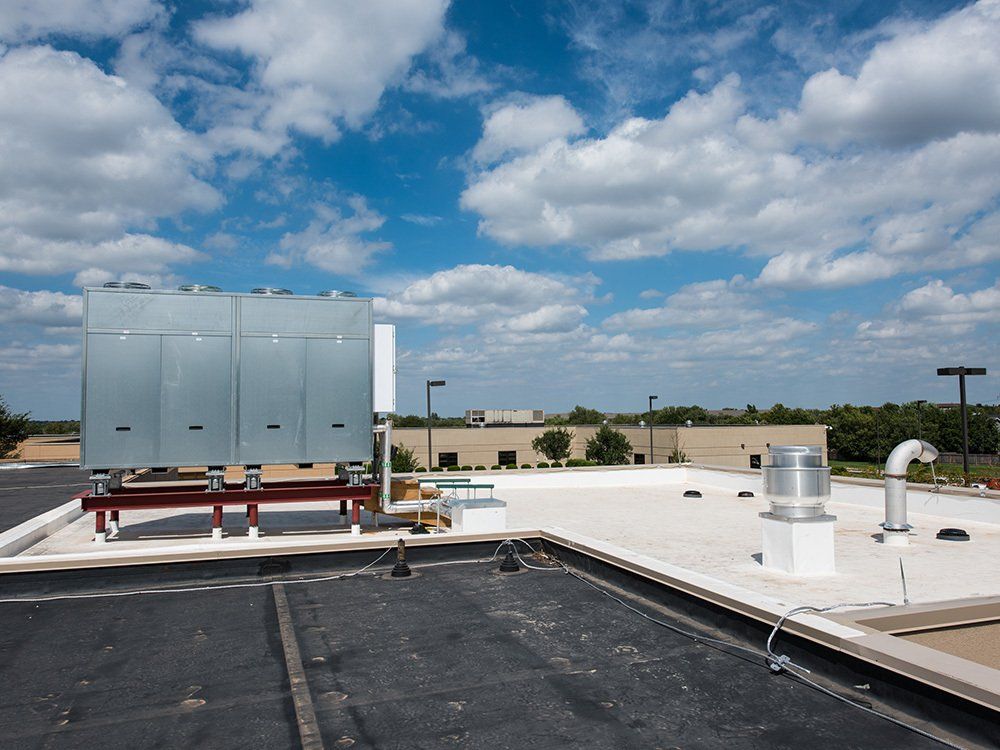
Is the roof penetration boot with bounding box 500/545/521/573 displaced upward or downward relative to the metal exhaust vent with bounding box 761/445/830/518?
downward

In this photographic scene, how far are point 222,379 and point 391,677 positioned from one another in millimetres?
7425

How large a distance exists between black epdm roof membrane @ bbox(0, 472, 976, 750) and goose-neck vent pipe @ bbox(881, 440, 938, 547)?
725 cm

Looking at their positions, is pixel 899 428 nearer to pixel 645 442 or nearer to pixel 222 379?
pixel 645 442

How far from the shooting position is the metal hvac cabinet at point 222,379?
10500 millimetres

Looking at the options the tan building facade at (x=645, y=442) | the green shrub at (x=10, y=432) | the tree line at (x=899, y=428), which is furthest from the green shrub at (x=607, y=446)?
the green shrub at (x=10, y=432)

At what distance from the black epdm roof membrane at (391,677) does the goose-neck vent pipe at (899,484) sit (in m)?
7.25

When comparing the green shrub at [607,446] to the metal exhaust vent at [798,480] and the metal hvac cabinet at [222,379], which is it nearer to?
the metal hvac cabinet at [222,379]

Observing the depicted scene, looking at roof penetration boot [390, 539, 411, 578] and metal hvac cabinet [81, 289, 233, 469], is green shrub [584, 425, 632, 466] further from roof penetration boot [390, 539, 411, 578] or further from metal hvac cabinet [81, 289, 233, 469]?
roof penetration boot [390, 539, 411, 578]

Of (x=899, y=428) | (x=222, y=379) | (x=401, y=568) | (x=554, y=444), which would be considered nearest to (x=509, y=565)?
(x=401, y=568)

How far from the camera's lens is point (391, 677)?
4.64 m

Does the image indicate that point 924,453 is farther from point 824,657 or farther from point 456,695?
point 456,695

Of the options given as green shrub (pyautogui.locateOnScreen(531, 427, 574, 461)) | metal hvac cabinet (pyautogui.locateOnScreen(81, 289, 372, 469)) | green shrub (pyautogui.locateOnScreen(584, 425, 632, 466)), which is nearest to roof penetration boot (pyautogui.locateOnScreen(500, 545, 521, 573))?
metal hvac cabinet (pyautogui.locateOnScreen(81, 289, 372, 469))

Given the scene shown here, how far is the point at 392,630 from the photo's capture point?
5684mm

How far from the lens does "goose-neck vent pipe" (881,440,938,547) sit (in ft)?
37.5
